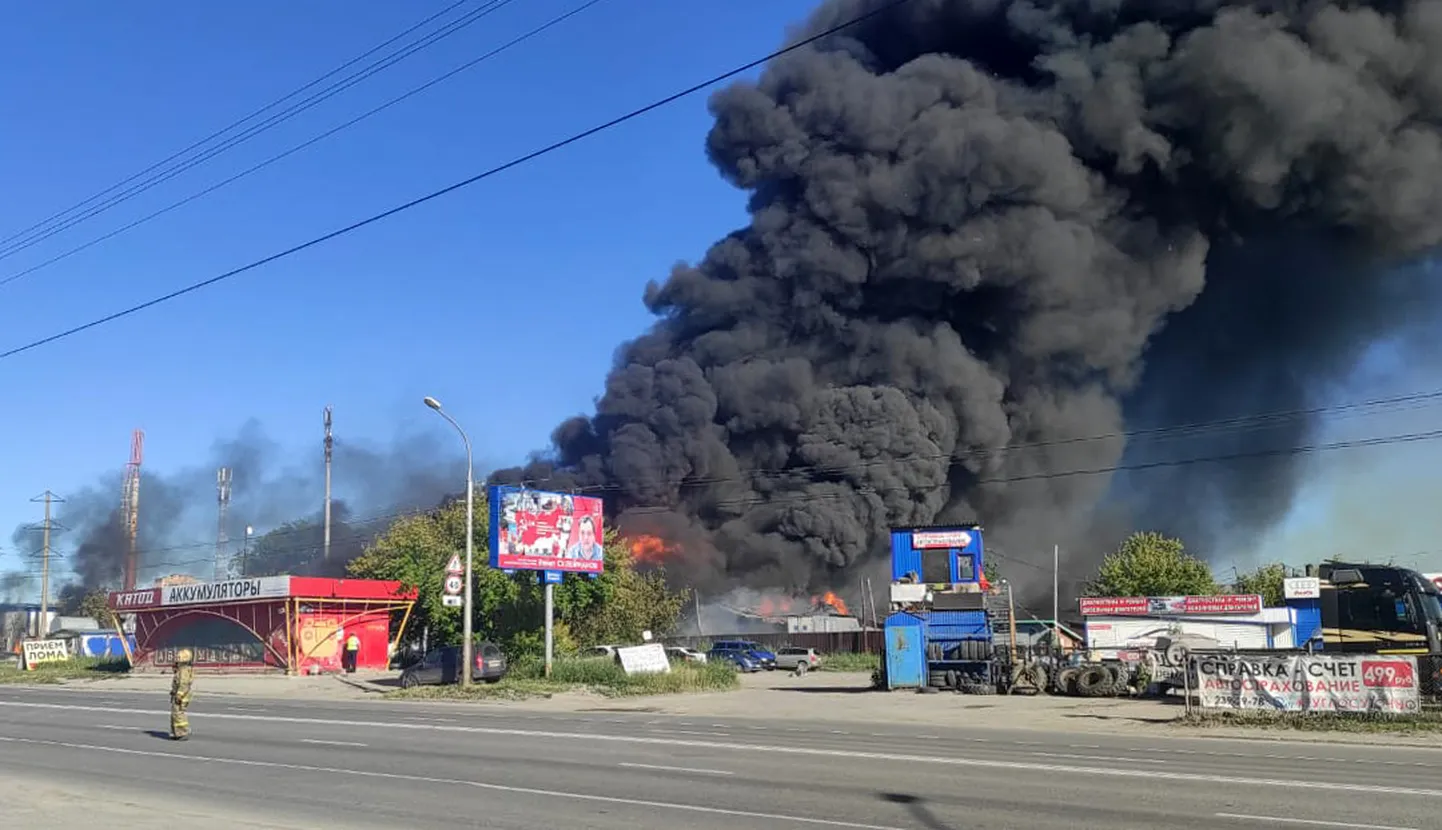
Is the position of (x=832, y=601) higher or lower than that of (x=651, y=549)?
lower

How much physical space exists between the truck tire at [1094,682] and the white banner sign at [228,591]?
86.0 ft

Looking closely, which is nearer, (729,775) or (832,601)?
(729,775)

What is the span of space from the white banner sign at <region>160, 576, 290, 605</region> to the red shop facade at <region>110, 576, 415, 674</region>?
3 centimetres

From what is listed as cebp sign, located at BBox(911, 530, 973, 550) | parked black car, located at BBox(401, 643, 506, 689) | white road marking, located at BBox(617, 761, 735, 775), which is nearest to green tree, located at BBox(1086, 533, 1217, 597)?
cebp sign, located at BBox(911, 530, 973, 550)

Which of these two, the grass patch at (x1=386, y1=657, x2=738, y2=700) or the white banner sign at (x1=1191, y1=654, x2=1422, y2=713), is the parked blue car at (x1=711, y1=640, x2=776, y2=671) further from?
the white banner sign at (x1=1191, y1=654, x2=1422, y2=713)

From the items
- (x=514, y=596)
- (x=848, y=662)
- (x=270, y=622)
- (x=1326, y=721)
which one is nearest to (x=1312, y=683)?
(x=1326, y=721)

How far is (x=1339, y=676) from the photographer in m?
Result: 19.0

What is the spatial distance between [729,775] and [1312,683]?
1225 centimetres

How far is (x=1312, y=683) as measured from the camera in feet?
62.8

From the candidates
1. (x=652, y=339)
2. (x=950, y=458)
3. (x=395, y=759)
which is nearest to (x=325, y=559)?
(x=652, y=339)

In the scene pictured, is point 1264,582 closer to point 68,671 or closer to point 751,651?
point 751,651

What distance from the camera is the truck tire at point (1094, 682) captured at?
89.6 feet

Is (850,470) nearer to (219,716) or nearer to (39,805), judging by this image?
(219,716)

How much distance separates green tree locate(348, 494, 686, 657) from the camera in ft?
124
